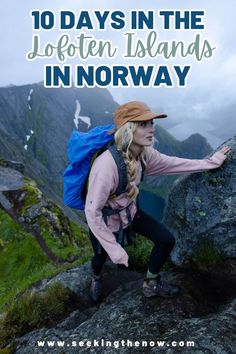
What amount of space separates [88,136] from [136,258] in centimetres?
488

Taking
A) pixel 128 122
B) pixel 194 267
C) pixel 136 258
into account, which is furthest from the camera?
pixel 136 258

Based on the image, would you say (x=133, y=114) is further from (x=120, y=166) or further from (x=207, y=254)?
(x=207, y=254)

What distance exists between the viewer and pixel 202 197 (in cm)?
1011

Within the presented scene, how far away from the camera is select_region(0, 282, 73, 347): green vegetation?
9.56m

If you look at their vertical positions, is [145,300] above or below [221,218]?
below

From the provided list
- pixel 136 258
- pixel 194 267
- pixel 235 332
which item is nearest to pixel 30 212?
pixel 136 258

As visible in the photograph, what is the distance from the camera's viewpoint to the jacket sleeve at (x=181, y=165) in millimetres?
9672

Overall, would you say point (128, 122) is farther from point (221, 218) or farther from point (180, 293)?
point (180, 293)

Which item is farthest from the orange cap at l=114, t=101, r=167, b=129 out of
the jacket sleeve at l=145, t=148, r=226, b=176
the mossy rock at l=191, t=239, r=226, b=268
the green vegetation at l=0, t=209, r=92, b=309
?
the green vegetation at l=0, t=209, r=92, b=309

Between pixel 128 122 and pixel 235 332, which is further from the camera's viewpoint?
pixel 128 122

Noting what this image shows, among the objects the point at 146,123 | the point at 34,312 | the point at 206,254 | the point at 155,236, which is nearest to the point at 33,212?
the point at 34,312

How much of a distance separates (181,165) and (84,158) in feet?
8.50

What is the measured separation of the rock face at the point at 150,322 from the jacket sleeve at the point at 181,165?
8.78ft

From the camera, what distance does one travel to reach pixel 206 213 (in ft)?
32.6
